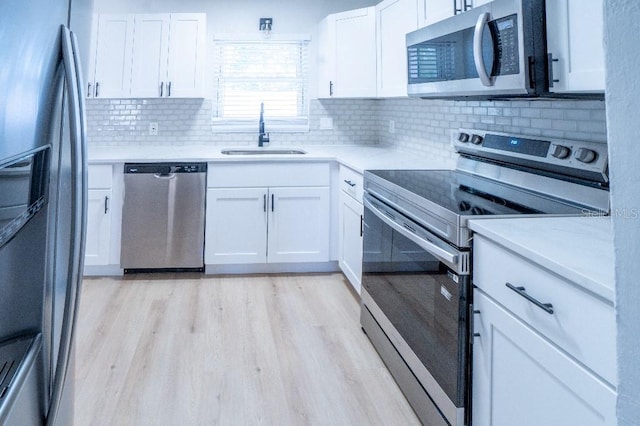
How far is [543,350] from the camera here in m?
1.08

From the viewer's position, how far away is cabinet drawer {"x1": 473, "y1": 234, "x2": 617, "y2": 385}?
0.89 metres

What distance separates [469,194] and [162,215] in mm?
2316

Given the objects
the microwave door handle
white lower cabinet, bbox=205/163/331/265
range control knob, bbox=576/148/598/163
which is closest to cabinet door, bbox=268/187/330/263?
white lower cabinet, bbox=205/163/331/265

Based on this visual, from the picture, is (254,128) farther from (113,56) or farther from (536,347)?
(536,347)

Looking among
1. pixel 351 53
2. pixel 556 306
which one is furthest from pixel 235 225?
pixel 556 306

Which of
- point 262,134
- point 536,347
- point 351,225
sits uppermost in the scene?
point 536,347

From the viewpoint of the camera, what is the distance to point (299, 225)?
3.50 meters

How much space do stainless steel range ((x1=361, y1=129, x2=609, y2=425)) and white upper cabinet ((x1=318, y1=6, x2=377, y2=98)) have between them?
1383 mm

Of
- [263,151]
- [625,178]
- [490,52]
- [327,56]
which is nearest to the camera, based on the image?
[625,178]

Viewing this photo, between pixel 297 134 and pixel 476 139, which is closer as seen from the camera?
pixel 476 139

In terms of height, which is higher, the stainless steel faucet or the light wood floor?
the stainless steel faucet

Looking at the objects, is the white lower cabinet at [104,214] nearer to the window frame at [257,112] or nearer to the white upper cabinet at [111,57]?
the white upper cabinet at [111,57]

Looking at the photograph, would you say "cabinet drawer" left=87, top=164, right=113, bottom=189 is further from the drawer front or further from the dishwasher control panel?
the drawer front

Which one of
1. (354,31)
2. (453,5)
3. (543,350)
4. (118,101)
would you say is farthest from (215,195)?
(543,350)
